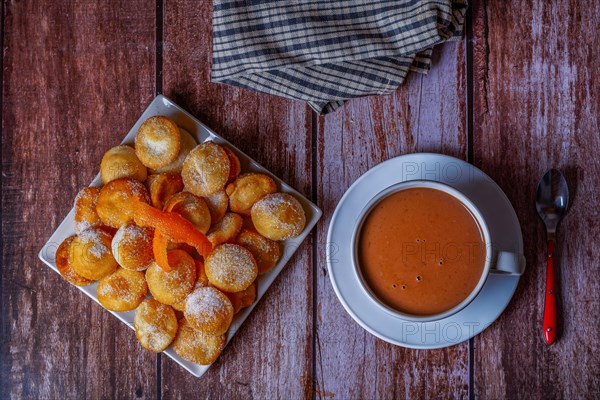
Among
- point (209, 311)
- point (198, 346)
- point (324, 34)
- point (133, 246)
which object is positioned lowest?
point (198, 346)

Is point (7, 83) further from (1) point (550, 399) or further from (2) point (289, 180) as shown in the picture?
(1) point (550, 399)

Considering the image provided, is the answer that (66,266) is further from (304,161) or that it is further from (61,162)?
(304,161)

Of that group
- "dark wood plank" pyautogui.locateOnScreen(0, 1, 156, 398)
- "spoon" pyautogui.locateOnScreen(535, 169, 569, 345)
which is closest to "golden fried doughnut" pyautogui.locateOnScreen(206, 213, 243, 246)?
"dark wood plank" pyautogui.locateOnScreen(0, 1, 156, 398)

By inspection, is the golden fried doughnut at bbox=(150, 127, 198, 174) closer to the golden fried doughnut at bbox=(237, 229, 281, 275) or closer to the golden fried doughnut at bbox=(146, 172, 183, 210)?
the golden fried doughnut at bbox=(146, 172, 183, 210)

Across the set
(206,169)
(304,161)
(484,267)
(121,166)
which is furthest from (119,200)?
(484,267)

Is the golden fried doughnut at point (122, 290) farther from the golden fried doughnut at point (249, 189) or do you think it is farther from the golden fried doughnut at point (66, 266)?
the golden fried doughnut at point (249, 189)

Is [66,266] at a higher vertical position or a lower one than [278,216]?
lower
